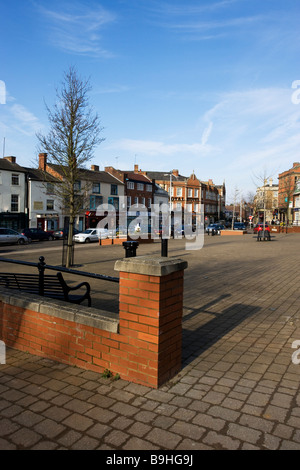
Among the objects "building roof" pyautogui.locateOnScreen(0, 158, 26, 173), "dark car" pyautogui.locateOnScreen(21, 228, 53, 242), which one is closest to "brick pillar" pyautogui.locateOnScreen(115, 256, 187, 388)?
"dark car" pyautogui.locateOnScreen(21, 228, 53, 242)

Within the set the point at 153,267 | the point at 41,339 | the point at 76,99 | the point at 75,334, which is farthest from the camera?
the point at 76,99

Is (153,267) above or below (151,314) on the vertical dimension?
above

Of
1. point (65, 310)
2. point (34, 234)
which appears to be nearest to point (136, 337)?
point (65, 310)

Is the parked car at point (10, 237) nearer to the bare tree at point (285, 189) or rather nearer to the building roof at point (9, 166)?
the building roof at point (9, 166)

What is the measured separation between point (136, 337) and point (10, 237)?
26.3 metres

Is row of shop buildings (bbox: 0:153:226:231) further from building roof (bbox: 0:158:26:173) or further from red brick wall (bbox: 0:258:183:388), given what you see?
red brick wall (bbox: 0:258:183:388)

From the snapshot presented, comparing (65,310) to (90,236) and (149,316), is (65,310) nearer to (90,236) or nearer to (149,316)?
(149,316)

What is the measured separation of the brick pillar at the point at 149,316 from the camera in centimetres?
328

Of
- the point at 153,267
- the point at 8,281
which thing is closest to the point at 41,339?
the point at 153,267

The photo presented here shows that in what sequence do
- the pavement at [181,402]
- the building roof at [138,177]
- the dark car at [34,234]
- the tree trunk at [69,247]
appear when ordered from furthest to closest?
the building roof at [138,177], the dark car at [34,234], the tree trunk at [69,247], the pavement at [181,402]

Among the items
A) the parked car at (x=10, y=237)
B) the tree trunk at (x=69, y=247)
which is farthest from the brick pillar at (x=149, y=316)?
the parked car at (x=10, y=237)
